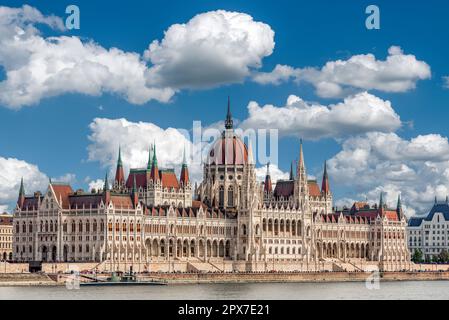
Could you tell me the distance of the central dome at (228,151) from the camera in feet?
611

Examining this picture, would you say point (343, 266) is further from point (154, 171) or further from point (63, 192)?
point (63, 192)

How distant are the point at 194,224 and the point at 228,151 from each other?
862 inches

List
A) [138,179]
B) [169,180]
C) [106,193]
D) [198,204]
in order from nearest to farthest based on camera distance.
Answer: [106,193] < [138,179] < [169,180] < [198,204]

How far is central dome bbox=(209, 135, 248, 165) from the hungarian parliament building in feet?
0.56

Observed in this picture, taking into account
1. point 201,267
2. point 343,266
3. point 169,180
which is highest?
point 169,180

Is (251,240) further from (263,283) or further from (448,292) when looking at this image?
(448,292)

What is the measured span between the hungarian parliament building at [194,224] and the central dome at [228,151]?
0.17 meters

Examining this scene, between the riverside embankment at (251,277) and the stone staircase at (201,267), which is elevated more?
the stone staircase at (201,267)

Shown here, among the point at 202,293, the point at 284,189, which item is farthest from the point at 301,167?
the point at 202,293

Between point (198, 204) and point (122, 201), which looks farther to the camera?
point (198, 204)

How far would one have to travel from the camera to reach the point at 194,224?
16888cm

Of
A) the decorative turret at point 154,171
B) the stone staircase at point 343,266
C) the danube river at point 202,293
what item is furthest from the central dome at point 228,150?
the danube river at point 202,293

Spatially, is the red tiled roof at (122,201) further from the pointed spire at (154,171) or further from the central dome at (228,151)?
the central dome at (228,151)

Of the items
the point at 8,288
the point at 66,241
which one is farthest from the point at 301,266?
the point at 8,288
